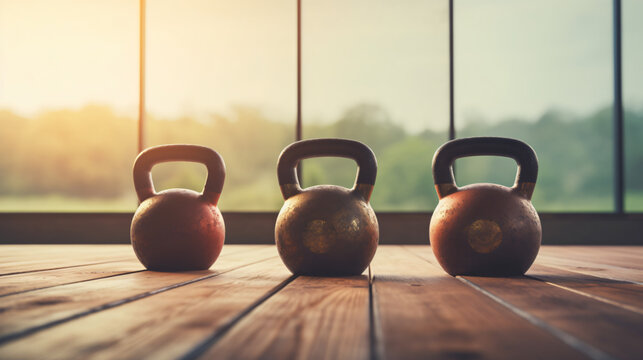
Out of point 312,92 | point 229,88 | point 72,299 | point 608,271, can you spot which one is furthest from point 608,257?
point 229,88

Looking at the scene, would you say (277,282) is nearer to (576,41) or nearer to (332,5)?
(332,5)

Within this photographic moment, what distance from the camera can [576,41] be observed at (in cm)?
436

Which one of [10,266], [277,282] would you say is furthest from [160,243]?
[10,266]

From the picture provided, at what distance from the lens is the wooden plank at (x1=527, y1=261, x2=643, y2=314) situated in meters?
1.08

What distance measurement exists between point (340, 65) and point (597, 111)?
2404 millimetres

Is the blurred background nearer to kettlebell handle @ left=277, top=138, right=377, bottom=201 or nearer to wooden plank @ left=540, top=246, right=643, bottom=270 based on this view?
wooden plank @ left=540, top=246, right=643, bottom=270

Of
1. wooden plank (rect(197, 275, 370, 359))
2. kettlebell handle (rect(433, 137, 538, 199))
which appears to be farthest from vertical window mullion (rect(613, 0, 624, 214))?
wooden plank (rect(197, 275, 370, 359))

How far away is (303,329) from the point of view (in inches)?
30.9

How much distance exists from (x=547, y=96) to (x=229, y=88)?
297cm

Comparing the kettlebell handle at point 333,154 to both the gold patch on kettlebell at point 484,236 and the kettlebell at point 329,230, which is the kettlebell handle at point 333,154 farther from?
the gold patch on kettlebell at point 484,236

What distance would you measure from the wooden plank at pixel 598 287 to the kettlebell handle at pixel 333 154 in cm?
65

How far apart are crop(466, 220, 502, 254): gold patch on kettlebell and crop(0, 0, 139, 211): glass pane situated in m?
3.79

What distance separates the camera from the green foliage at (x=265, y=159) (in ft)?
14.3

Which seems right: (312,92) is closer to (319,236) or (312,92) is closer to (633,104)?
(633,104)
